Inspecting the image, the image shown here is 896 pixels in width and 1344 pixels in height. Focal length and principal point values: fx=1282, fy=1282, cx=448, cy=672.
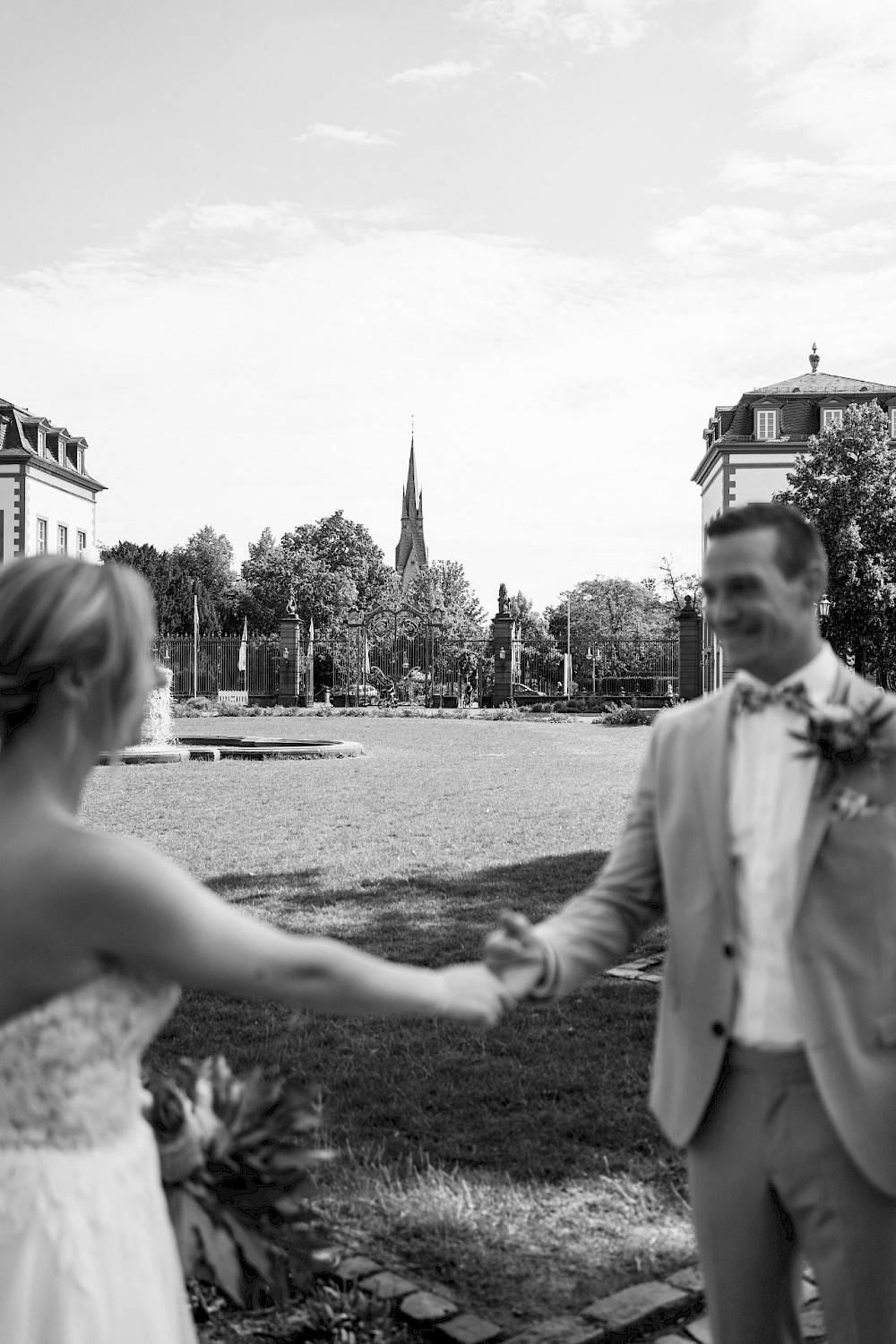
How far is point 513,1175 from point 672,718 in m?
2.73

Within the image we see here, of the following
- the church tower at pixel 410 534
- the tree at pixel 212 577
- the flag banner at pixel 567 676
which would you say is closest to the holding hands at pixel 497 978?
the flag banner at pixel 567 676

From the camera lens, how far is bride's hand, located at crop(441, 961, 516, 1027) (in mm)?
2285

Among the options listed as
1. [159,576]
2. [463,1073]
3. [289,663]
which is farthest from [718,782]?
[159,576]

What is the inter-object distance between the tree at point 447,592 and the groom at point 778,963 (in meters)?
54.3

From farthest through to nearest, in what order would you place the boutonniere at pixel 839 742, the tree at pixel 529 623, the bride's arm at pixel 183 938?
1. the tree at pixel 529 623
2. the boutonniere at pixel 839 742
3. the bride's arm at pixel 183 938

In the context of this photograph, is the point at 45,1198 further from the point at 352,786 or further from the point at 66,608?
the point at 352,786

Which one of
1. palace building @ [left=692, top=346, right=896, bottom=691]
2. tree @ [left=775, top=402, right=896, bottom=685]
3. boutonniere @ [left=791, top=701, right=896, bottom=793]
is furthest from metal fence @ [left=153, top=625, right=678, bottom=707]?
boutonniere @ [left=791, top=701, right=896, bottom=793]

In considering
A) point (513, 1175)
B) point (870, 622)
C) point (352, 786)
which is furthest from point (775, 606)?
point (870, 622)

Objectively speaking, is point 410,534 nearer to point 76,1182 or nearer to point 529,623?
point 529,623

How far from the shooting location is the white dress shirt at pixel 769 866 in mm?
2438

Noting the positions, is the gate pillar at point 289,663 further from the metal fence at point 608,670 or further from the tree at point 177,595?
the tree at point 177,595

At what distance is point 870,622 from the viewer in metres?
38.9

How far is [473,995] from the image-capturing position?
2359 millimetres

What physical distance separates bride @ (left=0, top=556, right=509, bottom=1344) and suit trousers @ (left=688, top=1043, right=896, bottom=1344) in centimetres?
79
